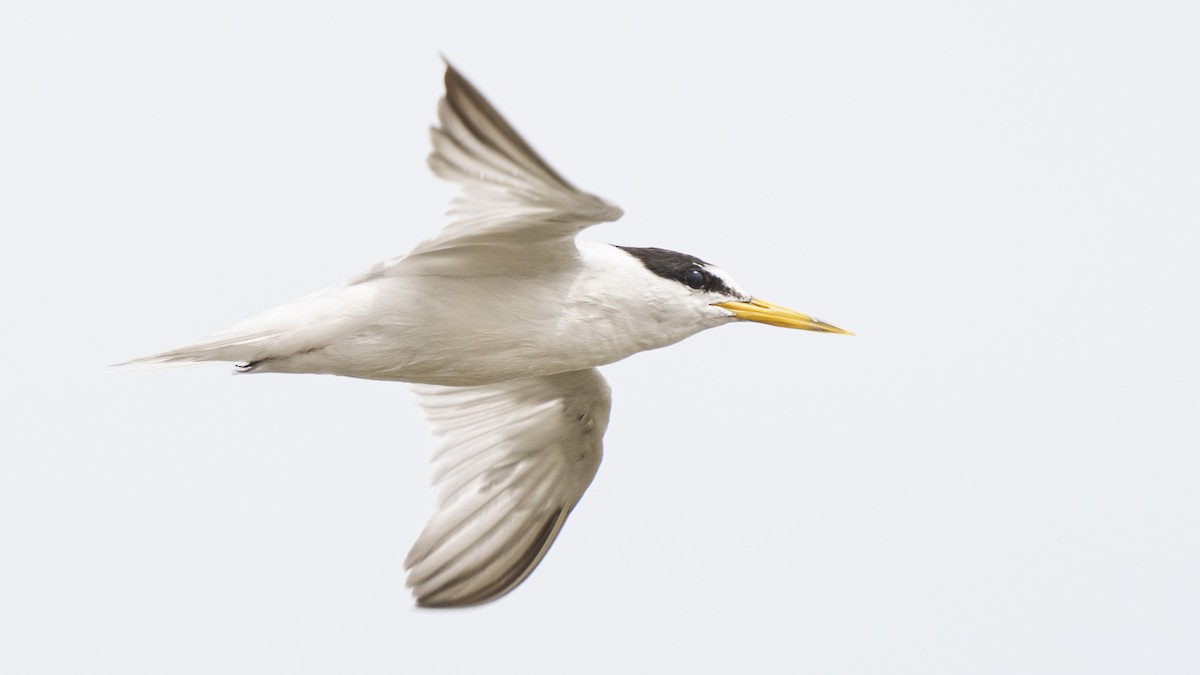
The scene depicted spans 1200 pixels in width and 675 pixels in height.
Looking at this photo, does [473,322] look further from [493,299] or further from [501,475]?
[501,475]

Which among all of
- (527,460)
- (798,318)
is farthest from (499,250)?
(527,460)

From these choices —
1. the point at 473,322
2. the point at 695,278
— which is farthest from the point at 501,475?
the point at 695,278

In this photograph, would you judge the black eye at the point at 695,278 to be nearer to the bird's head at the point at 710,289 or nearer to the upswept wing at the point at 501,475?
the bird's head at the point at 710,289

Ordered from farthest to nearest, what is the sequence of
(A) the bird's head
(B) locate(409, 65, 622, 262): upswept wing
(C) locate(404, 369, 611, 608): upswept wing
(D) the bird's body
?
(C) locate(404, 369, 611, 608): upswept wing, (A) the bird's head, (D) the bird's body, (B) locate(409, 65, 622, 262): upswept wing

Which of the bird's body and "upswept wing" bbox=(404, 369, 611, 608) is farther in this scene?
"upswept wing" bbox=(404, 369, 611, 608)

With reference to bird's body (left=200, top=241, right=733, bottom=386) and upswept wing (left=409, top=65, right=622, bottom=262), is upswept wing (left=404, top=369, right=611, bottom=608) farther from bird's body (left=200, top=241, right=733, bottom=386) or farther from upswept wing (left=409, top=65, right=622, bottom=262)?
upswept wing (left=409, top=65, right=622, bottom=262)

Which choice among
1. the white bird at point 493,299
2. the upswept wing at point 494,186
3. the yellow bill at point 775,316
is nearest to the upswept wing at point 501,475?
the white bird at point 493,299

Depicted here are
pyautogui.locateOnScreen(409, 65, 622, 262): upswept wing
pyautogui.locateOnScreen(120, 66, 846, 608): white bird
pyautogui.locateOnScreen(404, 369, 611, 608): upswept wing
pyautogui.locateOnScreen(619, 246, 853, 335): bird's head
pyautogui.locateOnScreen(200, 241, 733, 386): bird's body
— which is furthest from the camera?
pyautogui.locateOnScreen(404, 369, 611, 608): upswept wing

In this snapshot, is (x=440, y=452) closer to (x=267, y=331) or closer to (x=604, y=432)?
(x=604, y=432)

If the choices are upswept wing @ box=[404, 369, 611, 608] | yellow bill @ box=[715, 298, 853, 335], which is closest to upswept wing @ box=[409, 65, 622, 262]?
yellow bill @ box=[715, 298, 853, 335]
